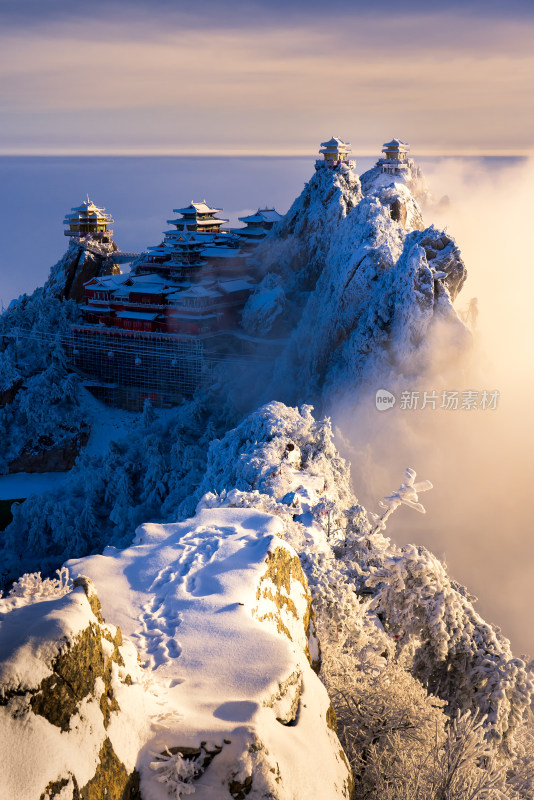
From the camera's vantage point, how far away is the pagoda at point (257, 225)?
2512 inches

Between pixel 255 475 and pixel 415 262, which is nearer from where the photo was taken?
pixel 255 475

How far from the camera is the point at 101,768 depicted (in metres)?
6.46

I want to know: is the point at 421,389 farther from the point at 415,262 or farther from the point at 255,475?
the point at 255,475

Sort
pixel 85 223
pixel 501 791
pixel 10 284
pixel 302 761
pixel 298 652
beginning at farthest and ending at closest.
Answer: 1. pixel 10 284
2. pixel 85 223
3. pixel 501 791
4. pixel 298 652
5. pixel 302 761

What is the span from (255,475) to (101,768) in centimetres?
1587

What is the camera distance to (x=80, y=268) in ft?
224

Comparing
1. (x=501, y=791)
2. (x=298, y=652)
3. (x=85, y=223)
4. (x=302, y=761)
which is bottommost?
(x=501, y=791)

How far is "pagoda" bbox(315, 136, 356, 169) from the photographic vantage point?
198ft

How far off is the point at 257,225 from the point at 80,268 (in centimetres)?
1702

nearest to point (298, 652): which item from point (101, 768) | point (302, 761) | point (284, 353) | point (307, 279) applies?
point (302, 761)

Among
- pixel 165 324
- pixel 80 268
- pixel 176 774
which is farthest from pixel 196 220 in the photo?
pixel 176 774

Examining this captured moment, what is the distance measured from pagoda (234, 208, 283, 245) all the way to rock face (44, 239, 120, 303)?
42.2ft

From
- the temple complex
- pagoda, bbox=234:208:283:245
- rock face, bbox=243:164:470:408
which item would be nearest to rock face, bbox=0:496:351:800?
rock face, bbox=243:164:470:408

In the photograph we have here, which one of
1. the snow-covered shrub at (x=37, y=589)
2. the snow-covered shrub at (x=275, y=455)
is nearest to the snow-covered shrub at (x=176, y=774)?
the snow-covered shrub at (x=37, y=589)
